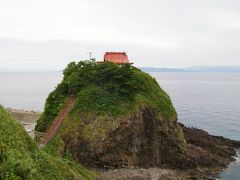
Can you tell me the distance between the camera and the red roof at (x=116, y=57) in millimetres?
51219

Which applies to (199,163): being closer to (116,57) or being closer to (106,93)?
(106,93)

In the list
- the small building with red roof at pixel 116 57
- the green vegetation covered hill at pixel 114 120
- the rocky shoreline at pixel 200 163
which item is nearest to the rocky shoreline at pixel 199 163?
the rocky shoreline at pixel 200 163

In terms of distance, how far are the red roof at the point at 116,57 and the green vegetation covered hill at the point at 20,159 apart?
24918 millimetres

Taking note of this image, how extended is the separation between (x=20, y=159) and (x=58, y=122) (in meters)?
20.0

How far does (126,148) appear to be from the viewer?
41.6m

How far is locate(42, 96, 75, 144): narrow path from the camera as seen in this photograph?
130 feet

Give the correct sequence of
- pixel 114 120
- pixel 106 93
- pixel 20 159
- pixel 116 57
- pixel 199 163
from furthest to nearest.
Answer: pixel 116 57 < pixel 199 163 < pixel 106 93 < pixel 114 120 < pixel 20 159

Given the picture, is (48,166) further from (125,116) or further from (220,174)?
(220,174)

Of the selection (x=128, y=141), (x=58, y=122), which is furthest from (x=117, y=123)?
(x=58, y=122)

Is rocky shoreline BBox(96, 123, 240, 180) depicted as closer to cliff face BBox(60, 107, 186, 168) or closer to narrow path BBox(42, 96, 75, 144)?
cliff face BBox(60, 107, 186, 168)

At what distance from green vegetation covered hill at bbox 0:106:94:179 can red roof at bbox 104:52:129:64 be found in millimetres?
24918

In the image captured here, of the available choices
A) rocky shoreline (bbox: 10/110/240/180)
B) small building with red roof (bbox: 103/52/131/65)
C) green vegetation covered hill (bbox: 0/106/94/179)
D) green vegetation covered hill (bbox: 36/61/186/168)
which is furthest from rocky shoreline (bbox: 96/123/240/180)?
small building with red roof (bbox: 103/52/131/65)

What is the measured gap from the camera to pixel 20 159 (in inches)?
821

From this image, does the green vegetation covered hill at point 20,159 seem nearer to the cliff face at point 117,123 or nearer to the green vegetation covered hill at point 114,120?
the green vegetation covered hill at point 114,120
